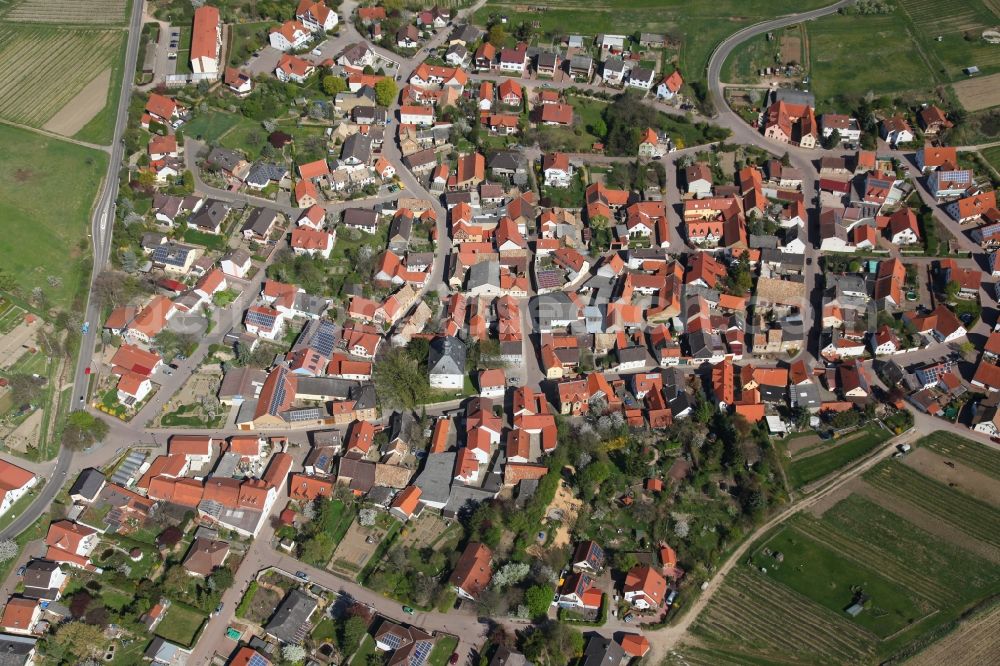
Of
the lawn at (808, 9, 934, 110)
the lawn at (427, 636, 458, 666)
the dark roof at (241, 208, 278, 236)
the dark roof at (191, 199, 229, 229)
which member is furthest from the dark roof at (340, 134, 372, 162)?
the lawn at (808, 9, 934, 110)

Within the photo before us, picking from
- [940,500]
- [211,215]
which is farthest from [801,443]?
[211,215]

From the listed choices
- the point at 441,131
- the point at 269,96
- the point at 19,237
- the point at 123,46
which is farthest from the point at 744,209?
the point at 123,46

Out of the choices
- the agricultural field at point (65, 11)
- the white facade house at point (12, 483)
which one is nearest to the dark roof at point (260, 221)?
the white facade house at point (12, 483)

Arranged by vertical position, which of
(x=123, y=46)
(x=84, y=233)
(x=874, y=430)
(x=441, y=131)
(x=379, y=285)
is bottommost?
(x=874, y=430)

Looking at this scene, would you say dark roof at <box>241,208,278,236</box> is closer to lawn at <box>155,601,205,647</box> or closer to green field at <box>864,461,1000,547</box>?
lawn at <box>155,601,205,647</box>

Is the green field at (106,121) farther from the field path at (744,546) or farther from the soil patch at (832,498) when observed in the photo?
the soil patch at (832,498)

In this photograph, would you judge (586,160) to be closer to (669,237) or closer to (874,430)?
(669,237)

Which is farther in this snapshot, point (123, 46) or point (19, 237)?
point (123, 46)
